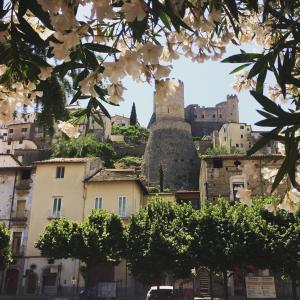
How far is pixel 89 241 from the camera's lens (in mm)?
27312

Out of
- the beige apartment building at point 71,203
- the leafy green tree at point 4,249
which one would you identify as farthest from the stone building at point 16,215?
the leafy green tree at point 4,249

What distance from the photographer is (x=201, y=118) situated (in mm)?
100000

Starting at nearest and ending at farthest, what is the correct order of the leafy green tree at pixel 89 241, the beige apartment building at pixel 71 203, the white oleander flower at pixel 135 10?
the white oleander flower at pixel 135 10, the leafy green tree at pixel 89 241, the beige apartment building at pixel 71 203

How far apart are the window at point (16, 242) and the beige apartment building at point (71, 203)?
0.92 meters

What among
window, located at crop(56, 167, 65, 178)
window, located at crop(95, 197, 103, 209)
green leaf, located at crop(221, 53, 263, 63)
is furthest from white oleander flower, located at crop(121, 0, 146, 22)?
window, located at crop(56, 167, 65, 178)

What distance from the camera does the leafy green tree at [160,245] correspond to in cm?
2458

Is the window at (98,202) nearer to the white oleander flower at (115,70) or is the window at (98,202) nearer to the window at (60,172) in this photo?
the window at (60,172)

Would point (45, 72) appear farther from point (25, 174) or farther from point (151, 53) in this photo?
point (25, 174)

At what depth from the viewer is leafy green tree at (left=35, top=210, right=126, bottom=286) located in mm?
27281

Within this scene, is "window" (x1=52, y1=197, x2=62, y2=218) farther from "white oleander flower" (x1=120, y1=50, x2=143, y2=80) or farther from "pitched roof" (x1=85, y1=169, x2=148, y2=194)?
"white oleander flower" (x1=120, y1=50, x2=143, y2=80)

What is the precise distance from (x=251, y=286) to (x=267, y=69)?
2089 centimetres

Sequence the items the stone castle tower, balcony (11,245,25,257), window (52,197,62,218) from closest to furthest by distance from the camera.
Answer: balcony (11,245,25,257), window (52,197,62,218), the stone castle tower

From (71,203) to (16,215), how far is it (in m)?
4.66

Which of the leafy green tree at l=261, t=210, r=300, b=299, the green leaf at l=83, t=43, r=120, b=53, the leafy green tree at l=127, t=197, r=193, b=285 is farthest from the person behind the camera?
the leafy green tree at l=127, t=197, r=193, b=285
